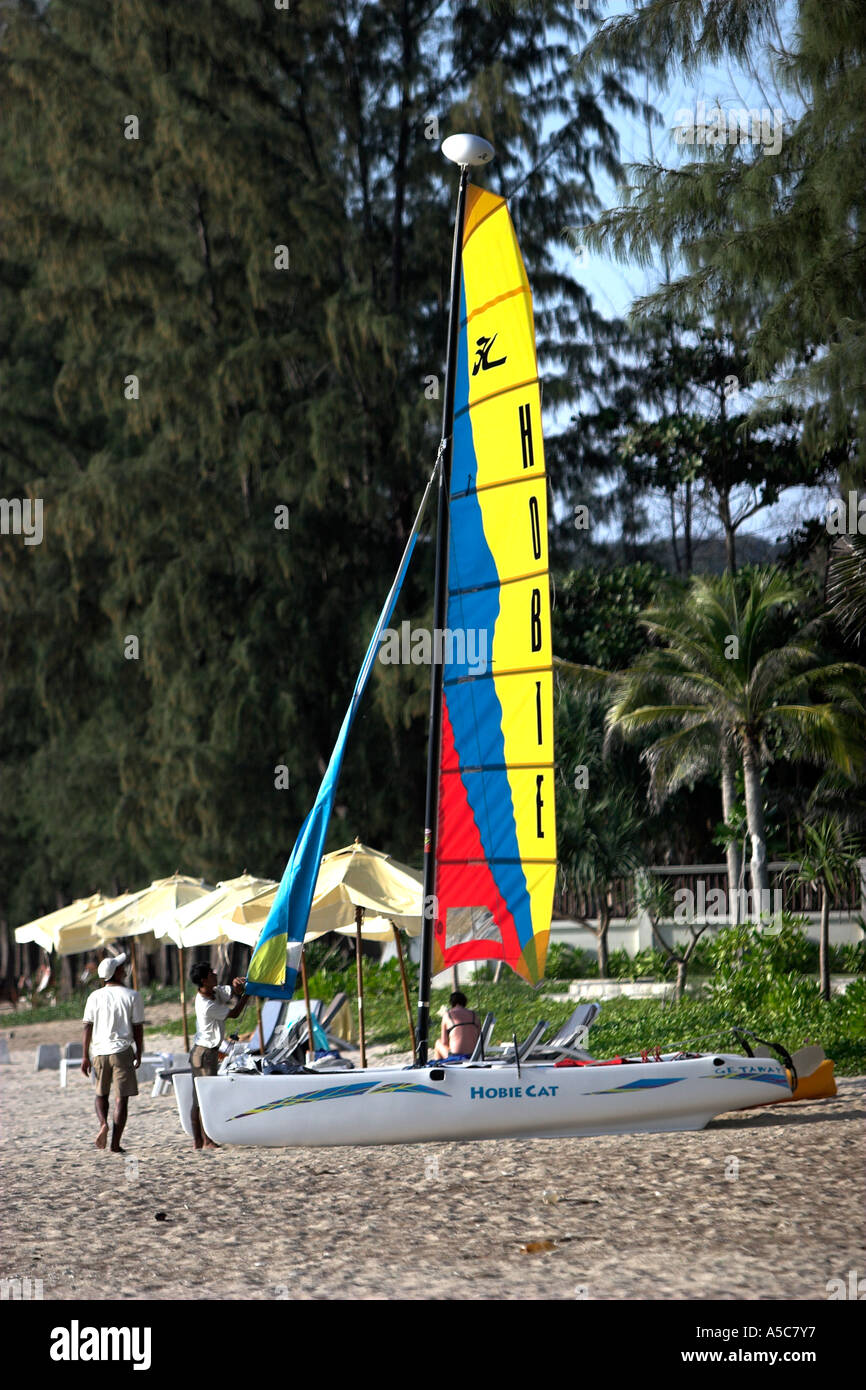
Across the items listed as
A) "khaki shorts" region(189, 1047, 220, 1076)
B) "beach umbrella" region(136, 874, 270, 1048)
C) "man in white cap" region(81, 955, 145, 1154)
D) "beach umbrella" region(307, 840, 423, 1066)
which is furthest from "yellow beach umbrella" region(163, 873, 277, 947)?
"man in white cap" region(81, 955, 145, 1154)

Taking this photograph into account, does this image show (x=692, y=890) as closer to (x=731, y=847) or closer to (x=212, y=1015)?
(x=731, y=847)

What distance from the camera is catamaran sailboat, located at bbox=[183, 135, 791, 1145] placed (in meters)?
12.1

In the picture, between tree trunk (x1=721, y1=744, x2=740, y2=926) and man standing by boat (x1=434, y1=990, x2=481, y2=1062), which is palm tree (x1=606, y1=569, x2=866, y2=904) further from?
man standing by boat (x1=434, y1=990, x2=481, y2=1062)

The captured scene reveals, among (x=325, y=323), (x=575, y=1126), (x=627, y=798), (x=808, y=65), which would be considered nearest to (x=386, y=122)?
(x=325, y=323)

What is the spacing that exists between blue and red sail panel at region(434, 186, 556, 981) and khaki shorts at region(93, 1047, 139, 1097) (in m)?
2.65

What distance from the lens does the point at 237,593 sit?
28531mm

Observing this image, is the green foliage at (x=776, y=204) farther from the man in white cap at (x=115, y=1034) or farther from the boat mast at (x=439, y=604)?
the man in white cap at (x=115, y=1034)

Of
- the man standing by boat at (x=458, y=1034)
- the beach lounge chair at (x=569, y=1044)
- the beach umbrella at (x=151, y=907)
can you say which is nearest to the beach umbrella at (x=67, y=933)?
the beach umbrella at (x=151, y=907)

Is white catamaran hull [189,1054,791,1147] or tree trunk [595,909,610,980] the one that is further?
tree trunk [595,909,610,980]

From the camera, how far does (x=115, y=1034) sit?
12.5 m

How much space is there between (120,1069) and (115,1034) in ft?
0.96

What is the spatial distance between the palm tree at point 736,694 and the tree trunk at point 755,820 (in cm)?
1

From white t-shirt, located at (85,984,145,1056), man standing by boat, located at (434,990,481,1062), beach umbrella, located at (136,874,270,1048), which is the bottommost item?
man standing by boat, located at (434,990,481,1062)

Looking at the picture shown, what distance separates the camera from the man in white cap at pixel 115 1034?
1245cm
